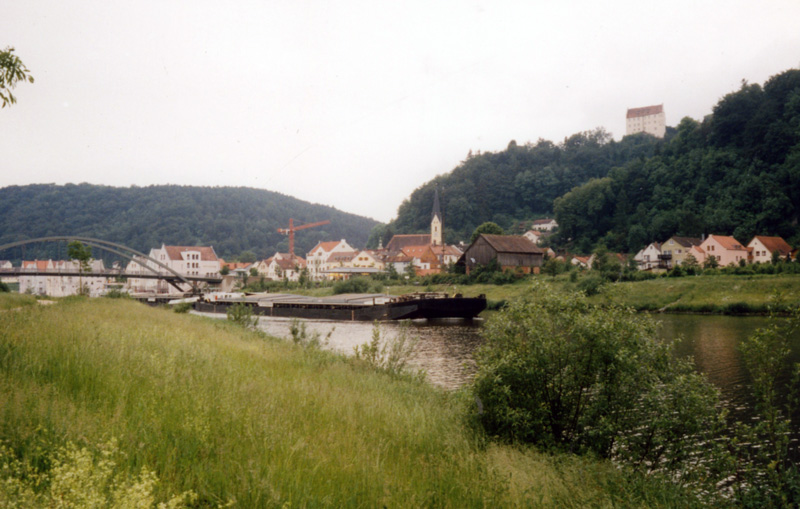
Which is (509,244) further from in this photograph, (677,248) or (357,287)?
(677,248)

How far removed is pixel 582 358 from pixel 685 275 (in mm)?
50648

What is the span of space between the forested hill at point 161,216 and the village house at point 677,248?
86024 mm

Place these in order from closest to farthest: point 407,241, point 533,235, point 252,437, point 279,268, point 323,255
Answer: point 252,437
point 279,268
point 533,235
point 323,255
point 407,241

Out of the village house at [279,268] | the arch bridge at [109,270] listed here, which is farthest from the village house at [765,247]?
the arch bridge at [109,270]

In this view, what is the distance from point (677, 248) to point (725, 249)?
9.45 meters

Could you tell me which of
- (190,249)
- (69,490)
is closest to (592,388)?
(69,490)

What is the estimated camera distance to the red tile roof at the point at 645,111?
168875 millimetres

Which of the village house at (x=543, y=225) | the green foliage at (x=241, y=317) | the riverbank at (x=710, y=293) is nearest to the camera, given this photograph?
the green foliage at (x=241, y=317)

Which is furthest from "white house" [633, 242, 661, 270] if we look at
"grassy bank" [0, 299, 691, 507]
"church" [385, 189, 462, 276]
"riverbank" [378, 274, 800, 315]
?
"grassy bank" [0, 299, 691, 507]

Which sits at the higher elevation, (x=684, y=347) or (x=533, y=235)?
(x=533, y=235)

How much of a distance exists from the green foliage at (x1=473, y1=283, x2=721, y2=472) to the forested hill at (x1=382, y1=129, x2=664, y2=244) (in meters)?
118

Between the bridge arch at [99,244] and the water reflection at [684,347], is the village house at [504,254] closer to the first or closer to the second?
the water reflection at [684,347]

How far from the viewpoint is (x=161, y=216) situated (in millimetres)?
101625

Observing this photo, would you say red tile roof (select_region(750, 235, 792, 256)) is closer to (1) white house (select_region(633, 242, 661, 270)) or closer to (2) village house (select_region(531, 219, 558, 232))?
(1) white house (select_region(633, 242, 661, 270))
